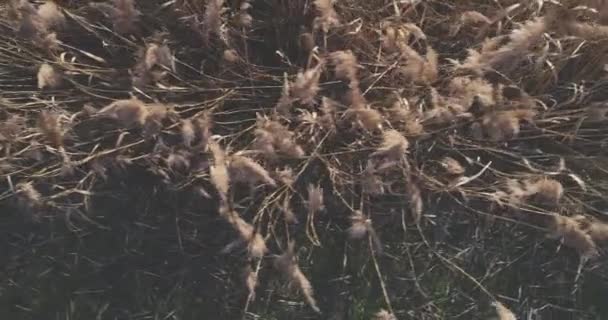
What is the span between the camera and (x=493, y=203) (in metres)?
2.18

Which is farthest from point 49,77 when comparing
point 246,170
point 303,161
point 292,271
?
point 292,271

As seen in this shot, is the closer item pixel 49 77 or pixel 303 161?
pixel 49 77

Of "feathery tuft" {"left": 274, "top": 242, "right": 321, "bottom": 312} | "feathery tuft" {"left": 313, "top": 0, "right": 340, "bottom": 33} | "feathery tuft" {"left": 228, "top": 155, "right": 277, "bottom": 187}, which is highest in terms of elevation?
"feathery tuft" {"left": 313, "top": 0, "right": 340, "bottom": 33}

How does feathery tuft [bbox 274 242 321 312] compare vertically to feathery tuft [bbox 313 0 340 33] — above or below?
below

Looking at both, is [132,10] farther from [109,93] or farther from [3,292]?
[3,292]

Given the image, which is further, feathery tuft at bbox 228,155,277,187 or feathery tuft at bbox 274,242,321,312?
feathery tuft at bbox 274,242,321,312

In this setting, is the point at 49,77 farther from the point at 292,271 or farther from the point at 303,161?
the point at 292,271

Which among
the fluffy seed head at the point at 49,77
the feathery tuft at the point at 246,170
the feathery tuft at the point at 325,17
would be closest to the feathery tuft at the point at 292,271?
the feathery tuft at the point at 246,170

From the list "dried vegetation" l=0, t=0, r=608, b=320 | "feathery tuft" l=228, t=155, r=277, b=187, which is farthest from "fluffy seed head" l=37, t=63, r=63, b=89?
"feathery tuft" l=228, t=155, r=277, b=187

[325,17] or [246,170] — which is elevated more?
[325,17]

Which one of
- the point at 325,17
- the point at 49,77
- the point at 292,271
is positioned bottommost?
the point at 292,271

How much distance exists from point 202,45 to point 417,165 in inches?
27.6

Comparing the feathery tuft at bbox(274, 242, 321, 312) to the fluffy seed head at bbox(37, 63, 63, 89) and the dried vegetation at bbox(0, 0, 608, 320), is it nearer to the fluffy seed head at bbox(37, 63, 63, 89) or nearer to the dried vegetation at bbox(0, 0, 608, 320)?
the dried vegetation at bbox(0, 0, 608, 320)

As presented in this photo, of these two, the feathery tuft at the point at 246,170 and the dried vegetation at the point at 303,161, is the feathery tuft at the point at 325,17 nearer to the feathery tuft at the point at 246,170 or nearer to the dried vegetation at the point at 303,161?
the dried vegetation at the point at 303,161
